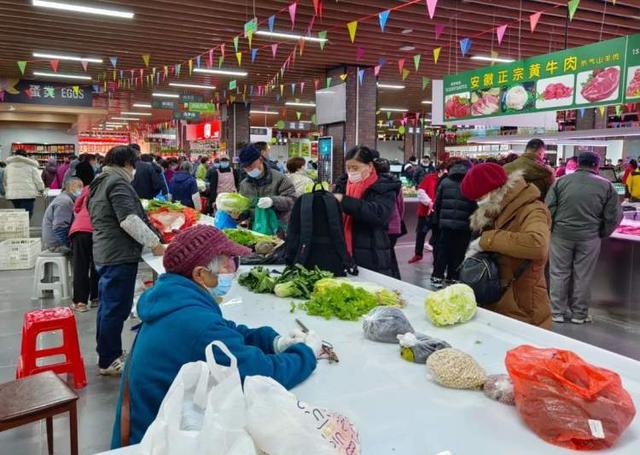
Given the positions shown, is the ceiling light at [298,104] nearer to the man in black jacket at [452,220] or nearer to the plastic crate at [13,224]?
the plastic crate at [13,224]

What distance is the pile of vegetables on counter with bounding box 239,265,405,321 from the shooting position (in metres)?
2.62

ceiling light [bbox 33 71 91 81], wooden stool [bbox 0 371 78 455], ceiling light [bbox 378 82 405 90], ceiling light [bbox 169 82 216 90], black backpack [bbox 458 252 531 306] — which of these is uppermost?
ceiling light [bbox 378 82 405 90]

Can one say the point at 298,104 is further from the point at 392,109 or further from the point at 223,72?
the point at 223,72

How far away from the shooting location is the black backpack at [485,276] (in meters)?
2.71

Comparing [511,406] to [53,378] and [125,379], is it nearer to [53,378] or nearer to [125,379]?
[125,379]

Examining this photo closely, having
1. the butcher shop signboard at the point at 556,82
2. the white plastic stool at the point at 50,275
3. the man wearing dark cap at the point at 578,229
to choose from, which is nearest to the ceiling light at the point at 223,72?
the butcher shop signboard at the point at 556,82

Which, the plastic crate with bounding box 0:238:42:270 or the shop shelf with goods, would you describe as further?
the shop shelf with goods

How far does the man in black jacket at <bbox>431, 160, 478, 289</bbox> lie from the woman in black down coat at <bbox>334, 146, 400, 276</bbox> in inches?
95.5

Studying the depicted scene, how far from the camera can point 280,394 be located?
4.00 ft

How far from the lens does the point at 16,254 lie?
27.9ft

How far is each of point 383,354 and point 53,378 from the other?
1.85 meters

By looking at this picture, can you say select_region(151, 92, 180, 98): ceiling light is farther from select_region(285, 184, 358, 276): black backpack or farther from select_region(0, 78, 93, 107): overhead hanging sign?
select_region(285, 184, 358, 276): black backpack

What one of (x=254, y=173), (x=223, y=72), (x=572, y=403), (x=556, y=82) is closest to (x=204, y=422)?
(x=572, y=403)

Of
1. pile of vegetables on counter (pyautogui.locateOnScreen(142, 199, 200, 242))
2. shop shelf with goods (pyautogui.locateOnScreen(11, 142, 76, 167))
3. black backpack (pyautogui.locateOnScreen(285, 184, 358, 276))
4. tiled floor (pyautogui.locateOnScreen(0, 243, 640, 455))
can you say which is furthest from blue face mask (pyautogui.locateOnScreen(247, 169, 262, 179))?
shop shelf with goods (pyautogui.locateOnScreen(11, 142, 76, 167))
